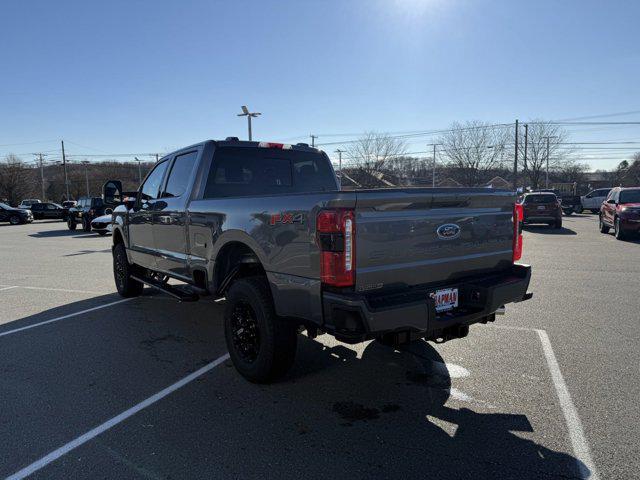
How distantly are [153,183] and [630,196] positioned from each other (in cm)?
1579

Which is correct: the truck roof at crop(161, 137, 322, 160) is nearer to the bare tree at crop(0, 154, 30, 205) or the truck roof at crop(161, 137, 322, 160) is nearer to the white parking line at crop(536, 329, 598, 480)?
the white parking line at crop(536, 329, 598, 480)

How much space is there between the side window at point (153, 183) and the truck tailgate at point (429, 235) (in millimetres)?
3733

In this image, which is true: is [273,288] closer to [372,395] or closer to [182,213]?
[372,395]

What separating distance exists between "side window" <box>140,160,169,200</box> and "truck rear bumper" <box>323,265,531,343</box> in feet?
12.5

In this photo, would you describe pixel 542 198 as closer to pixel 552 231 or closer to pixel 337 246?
pixel 552 231

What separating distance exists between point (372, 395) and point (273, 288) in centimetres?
121

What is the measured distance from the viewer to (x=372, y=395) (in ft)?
12.1

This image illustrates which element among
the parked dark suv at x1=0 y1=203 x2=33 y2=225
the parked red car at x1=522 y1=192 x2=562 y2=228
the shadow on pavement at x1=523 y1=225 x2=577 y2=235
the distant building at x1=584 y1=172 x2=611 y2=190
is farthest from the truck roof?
the distant building at x1=584 y1=172 x2=611 y2=190

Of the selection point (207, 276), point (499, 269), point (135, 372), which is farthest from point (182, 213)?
Answer: point (499, 269)

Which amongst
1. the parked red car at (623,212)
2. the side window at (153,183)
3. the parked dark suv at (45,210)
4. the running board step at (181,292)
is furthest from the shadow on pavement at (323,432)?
the parked dark suv at (45,210)

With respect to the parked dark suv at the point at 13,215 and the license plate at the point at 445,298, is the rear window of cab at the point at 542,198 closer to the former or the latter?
the license plate at the point at 445,298

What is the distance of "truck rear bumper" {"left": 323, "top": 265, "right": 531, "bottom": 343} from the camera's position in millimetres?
2879

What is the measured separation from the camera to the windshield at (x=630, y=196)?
1523 cm

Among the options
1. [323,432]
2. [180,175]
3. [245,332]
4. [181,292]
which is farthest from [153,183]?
[323,432]
